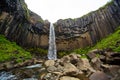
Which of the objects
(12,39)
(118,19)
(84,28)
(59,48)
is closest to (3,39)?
(12,39)

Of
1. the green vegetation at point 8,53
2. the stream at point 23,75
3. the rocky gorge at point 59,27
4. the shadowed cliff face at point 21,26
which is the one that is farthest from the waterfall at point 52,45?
the stream at point 23,75

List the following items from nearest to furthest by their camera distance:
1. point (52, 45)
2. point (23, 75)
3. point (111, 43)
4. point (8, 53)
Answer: point (23, 75) < point (111, 43) < point (8, 53) < point (52, 45)

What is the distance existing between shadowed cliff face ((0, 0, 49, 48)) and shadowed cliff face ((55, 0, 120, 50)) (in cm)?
465

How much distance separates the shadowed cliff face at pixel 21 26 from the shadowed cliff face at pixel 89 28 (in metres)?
4.65

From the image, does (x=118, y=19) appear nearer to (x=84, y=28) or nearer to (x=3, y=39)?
(x=84, y=28)

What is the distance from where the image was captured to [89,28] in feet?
152

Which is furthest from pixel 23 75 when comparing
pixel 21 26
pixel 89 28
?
pixel 89 28

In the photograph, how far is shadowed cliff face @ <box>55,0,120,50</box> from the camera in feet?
147

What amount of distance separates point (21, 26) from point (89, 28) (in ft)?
58.6

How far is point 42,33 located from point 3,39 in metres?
11.3

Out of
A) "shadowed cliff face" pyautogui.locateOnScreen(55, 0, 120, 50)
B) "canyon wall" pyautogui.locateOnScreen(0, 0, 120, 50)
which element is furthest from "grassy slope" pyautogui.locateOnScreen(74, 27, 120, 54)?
"canyon wall" pyautogui.locateOnScreen(0, 0, 120, 50)

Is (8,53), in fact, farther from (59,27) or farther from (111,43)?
Result: (59,27)

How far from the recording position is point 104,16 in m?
45.1

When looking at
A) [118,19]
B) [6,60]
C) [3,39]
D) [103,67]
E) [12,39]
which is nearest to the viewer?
[103,67]
